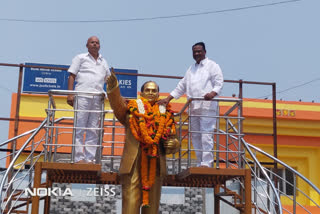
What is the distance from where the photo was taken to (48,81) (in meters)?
10.6

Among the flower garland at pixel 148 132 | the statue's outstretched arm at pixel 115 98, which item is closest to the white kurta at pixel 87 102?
the statue's outstretched arm at pixel 115 98

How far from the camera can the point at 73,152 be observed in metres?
5.33

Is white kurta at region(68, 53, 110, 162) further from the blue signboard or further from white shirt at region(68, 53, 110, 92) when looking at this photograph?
the blue signboard

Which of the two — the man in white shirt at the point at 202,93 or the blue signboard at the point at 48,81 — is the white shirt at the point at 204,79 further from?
the blue signboard at the point at 48,81

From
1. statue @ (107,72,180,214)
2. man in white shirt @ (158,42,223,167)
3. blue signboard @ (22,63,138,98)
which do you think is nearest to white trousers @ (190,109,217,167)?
man in white shirt @ (158,42,223,167)

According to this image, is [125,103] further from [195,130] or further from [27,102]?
[27,102]

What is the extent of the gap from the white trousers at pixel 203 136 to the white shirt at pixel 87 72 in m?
1.26

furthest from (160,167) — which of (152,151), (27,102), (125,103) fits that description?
(27,102)

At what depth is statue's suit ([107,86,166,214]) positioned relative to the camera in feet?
16.0

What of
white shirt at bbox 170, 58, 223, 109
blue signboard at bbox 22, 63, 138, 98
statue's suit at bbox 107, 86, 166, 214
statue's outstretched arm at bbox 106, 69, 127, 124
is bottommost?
statue's suit at bbox 107, 86, 166, 214

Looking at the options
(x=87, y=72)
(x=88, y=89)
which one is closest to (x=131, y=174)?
(x=88, y=89)

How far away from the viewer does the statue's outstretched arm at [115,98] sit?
4.70 m

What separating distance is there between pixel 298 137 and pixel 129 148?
334 inches

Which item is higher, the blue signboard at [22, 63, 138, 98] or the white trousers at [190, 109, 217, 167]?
the blue signboard at [22, 63, 138, 98]
